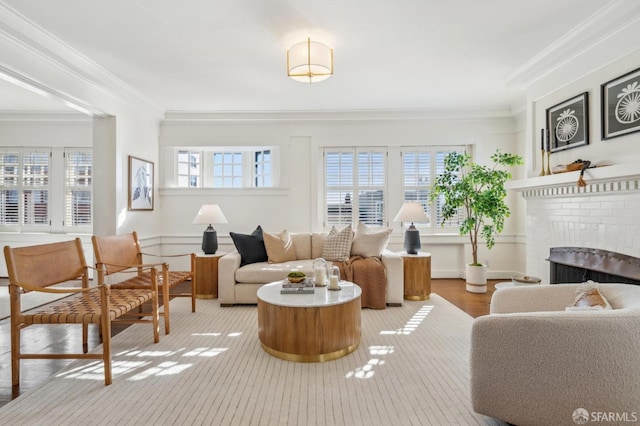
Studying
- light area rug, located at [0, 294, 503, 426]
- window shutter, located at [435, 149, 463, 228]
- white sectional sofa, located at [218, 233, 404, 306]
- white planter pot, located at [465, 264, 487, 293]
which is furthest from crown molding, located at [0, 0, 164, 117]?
white planter pot, located at [465, 264, 487, 293]

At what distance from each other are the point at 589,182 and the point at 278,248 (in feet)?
11.4

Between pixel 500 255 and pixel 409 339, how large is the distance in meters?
3.29

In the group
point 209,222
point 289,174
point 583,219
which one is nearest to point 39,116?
point 209,222

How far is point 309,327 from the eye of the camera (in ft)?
8.43

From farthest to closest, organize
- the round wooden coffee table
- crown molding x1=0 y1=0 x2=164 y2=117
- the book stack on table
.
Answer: the book stack on table
crown molding x1=0 y1=0 x2=164 y2=117
the round wooden coffee table

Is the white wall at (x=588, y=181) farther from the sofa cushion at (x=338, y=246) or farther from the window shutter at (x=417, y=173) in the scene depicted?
the sofa cushion at (x=338, y=246)

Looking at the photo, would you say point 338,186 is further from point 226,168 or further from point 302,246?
point 226,168

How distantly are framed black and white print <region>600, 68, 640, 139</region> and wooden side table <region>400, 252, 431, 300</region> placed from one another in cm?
229

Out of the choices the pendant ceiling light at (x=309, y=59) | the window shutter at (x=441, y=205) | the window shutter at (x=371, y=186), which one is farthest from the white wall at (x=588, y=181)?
the pendant ceiling light at (x=309, y=59)

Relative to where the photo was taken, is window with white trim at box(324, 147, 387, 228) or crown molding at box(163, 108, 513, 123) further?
window with white trim at box(324, 147, 387, 228)

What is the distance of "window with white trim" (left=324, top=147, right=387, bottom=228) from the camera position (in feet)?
18.5

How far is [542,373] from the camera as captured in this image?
5.30 feet

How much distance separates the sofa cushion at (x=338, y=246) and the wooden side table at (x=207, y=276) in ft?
4.87

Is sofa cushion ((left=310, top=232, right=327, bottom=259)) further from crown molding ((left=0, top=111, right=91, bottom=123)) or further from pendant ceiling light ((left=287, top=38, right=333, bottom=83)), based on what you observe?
crown molding ((left=0, top=111, right=91, bottom=123))
